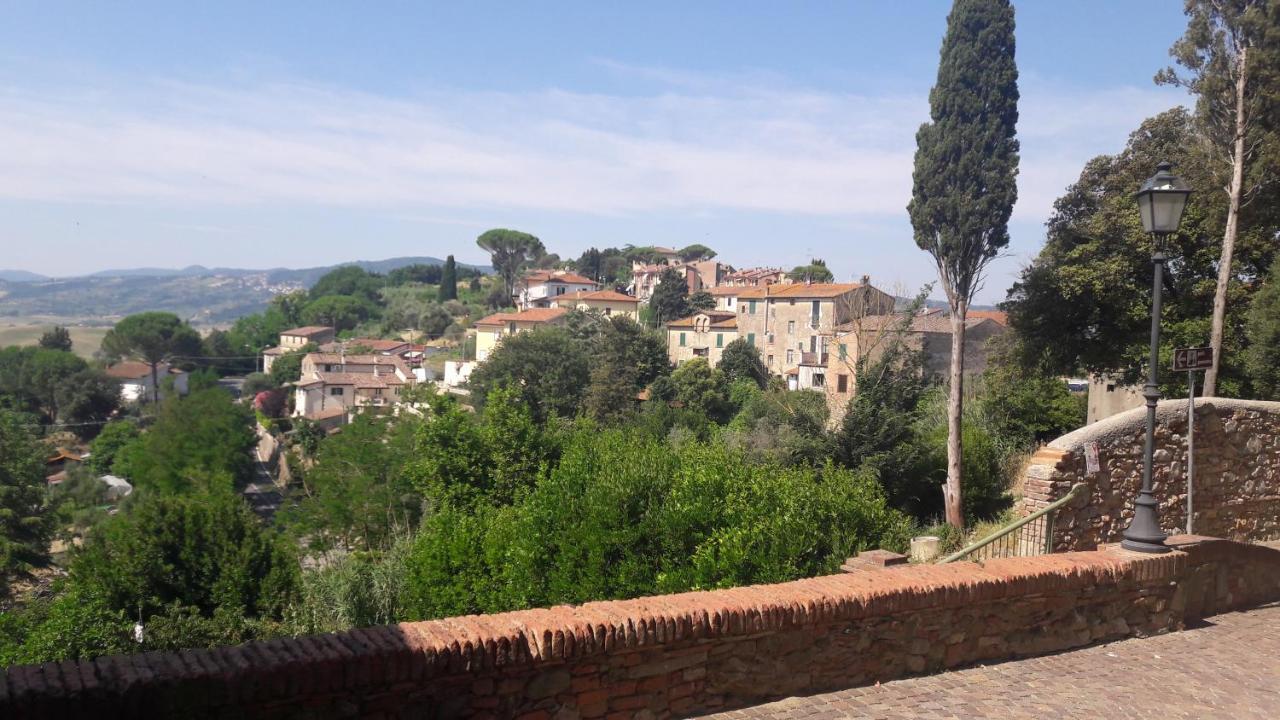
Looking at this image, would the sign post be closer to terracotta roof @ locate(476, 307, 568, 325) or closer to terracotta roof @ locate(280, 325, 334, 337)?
terracotta roof @ locate(476, 307, 568, 325)

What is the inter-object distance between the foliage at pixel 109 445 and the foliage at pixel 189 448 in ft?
12.2

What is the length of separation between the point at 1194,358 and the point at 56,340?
101m

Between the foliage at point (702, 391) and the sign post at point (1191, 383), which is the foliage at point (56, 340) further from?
the sign post at point (1191, 383)

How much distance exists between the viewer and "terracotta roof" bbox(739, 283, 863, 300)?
178 feet

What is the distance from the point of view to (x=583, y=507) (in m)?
12.0

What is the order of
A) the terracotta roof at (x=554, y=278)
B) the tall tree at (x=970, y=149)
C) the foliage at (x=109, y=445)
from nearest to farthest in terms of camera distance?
the tall tree at (x=970, y=149) → the foliage at (x=109, y=445) → the terracotta roof at (x=554, y=278)

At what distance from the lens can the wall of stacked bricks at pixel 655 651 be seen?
3451mm

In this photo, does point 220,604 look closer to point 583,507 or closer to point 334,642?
point 583,507

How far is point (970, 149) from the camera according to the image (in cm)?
2231

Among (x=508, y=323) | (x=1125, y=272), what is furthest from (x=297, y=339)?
(x=1125, y=272)

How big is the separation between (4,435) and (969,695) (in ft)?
145

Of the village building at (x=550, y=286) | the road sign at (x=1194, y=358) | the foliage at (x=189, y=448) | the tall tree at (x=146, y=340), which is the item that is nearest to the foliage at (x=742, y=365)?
the foliage at (x=189, y=448)

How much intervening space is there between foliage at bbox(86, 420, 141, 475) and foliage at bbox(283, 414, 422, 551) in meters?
33.0

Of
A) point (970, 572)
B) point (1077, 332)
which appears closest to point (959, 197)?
point (1077, 332)
